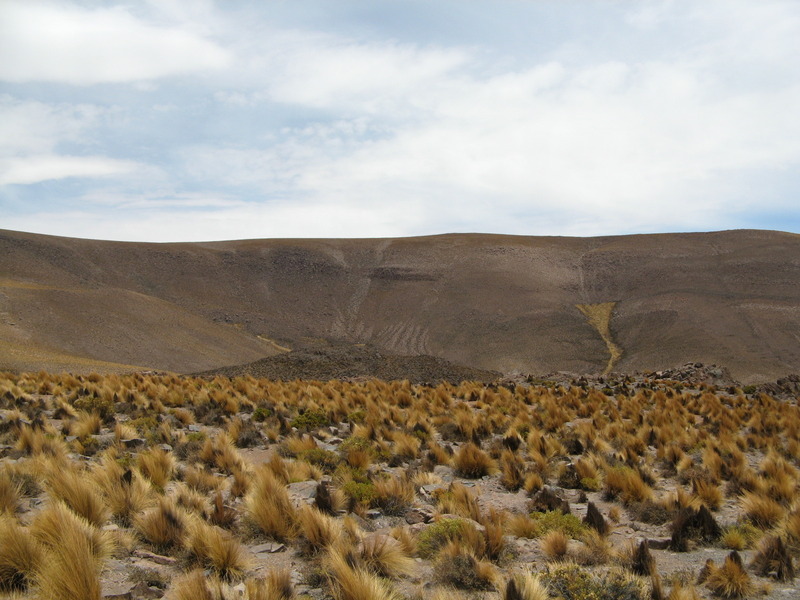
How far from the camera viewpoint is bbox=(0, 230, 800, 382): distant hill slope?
60.0 meters

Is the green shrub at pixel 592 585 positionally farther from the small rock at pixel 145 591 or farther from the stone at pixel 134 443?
the stone at pixel 134 443

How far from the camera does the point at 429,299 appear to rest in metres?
93.7

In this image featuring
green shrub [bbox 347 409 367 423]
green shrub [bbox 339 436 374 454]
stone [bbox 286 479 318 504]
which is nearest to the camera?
stone [bbox 286 479 318 504]

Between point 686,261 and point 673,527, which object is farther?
A: point 686,261

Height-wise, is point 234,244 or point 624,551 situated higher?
point 234,244

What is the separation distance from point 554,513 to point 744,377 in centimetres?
5655

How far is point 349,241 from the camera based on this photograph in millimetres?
118625

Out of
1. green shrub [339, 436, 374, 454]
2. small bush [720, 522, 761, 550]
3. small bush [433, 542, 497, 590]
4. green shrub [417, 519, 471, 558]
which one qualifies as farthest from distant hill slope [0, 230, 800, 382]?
small bush [720, 522, 761, 550]

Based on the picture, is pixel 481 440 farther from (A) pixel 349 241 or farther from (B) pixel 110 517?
(A) pixel 349 241

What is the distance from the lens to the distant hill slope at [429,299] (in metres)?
60.0

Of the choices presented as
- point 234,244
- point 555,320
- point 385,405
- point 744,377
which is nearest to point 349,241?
point 234,244

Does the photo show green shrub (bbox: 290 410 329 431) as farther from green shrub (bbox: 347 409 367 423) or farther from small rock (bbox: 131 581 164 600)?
small rock (bbox: 131 581 164 600)

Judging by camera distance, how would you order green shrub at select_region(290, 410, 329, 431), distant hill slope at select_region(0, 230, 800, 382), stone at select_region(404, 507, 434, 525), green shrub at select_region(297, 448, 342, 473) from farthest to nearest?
1. distant hill slope at select_region(0, 230, 800, 382)
2. green shrub at select_region(290, 410, 329, 431)
3. green shrub at select_region(297, 448, 342, 473)
4. stone at select_region(404, 507, 434, 525)

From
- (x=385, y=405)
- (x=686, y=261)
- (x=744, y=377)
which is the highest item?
(x=686, y=261)
